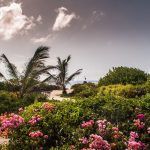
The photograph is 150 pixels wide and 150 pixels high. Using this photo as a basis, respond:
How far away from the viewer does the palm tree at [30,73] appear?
1113 inches

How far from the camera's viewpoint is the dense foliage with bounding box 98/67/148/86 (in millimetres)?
31438

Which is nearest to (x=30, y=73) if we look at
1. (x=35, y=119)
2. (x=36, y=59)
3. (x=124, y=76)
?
(x=36, y=59)

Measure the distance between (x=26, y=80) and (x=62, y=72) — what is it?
15409 mm

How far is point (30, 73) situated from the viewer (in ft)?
93.3

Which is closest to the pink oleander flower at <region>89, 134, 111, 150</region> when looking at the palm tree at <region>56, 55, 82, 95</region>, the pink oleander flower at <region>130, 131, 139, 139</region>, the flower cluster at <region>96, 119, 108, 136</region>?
the flower cluster at <region>96, 119, 108, 136</region>

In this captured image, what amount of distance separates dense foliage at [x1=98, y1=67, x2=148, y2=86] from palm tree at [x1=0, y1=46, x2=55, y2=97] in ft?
19.8

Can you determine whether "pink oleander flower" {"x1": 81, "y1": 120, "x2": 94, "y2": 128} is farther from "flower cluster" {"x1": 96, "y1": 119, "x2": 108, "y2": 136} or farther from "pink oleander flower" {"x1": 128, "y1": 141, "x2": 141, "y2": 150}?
"pink oleander flower" {"x1": 128, "y1": 141, "x2": 141, "y2": 150}

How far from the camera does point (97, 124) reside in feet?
36.0

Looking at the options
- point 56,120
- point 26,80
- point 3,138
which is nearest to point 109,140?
point 56,120

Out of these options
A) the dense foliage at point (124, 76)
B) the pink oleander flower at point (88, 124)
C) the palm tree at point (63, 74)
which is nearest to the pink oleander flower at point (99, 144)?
the pink oleander flower at point (88, 124)

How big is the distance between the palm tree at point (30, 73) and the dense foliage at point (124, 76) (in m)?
6.03

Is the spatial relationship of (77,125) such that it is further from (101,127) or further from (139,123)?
(139,123)

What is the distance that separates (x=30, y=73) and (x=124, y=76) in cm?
763

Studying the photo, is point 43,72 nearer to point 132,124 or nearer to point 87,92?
point 87,92
